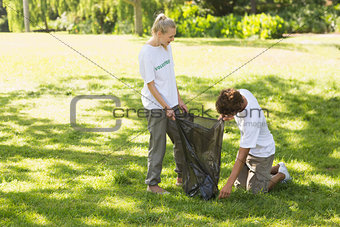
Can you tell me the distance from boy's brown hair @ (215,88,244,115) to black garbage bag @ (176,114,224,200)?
24 cm

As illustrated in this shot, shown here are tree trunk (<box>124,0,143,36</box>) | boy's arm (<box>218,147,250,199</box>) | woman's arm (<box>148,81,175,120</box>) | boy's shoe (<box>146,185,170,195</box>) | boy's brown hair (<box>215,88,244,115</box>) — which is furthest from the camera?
tree trunk (<box>124,0,143,36</box>)

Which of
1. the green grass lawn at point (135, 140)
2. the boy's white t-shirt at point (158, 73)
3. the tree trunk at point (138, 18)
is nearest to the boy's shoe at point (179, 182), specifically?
the green grass lawn at point (135, 140)

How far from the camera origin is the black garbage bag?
3.43 m

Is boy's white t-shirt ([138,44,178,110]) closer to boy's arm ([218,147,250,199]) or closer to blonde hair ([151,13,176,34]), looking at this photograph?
blonde hair ([151,13,176,34])

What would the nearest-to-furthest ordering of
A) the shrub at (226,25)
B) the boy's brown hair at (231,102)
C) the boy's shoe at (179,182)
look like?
the boy's brown hair at (231,102)
the boy's shoe at (179,182)
the shrub at (226,25)

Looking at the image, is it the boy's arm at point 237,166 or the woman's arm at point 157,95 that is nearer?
the boy's arm at point 237,166

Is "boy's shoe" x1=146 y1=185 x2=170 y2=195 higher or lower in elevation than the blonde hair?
lower

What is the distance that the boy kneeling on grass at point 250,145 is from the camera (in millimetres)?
3176

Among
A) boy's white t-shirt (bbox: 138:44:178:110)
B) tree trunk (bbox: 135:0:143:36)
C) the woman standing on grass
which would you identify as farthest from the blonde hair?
tree trunk (bbox: 135:0:143:36)

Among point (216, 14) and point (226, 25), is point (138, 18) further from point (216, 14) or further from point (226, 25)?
point (216, 14)

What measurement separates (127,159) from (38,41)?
1085 cm

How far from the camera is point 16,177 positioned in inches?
157

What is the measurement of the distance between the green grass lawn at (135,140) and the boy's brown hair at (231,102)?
0.85 metres

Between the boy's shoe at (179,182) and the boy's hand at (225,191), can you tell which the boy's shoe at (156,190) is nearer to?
the boy's shoe at (179,182)
